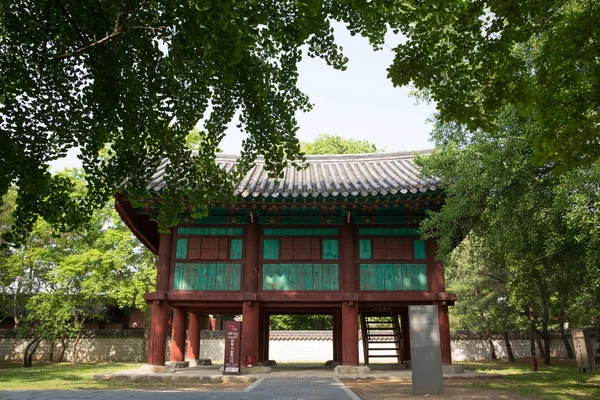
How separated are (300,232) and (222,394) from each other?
6200mm

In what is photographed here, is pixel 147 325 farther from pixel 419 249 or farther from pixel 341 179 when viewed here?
pixel 419 249

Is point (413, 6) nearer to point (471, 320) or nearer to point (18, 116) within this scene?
point (18, 116)

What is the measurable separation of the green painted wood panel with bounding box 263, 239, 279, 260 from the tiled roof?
160 cm

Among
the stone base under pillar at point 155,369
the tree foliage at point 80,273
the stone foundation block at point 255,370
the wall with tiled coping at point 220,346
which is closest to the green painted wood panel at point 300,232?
the stone foundation block at point 255,370

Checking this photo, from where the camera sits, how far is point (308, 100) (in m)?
6.18

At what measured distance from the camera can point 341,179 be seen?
14.3 meters

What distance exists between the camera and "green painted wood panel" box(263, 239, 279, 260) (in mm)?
12930

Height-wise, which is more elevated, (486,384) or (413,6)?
(413,6)

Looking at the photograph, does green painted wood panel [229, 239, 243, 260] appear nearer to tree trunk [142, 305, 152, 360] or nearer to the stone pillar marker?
the stone pillar marker

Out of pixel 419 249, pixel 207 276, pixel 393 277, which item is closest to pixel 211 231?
pixel 207 276

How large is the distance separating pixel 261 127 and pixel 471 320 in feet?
76.2

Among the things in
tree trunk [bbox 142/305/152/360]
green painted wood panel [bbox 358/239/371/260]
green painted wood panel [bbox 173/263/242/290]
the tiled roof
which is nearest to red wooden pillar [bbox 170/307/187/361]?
green painted wood panel [bbox 173/263/242/290]

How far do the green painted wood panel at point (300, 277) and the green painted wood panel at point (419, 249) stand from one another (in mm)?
2350

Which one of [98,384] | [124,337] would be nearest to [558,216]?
[98,384]
